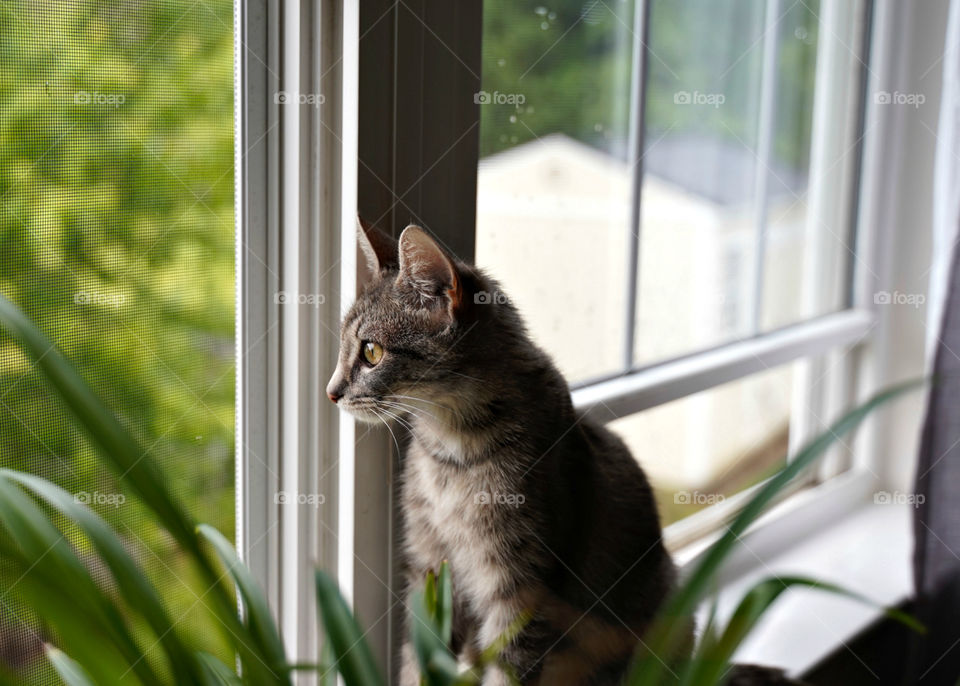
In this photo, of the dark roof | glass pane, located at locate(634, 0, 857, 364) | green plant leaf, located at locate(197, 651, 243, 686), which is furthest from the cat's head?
the dark roof

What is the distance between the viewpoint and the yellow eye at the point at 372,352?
0.94 meters

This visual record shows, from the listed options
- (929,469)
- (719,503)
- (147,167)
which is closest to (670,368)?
(719,503)

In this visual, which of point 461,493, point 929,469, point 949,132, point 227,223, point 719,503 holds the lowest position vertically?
point 719,503

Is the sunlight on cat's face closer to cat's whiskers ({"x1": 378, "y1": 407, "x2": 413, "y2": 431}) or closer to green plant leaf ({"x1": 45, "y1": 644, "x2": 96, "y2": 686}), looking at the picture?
cat's whiskers ({"x1": 378, "y1": 407, "x2": 413, "y2": 431})

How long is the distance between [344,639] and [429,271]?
37 cm

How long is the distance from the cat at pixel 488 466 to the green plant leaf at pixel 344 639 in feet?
0.73

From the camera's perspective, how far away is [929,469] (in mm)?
1543

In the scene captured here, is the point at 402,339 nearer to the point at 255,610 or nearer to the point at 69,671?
the point at 255,610

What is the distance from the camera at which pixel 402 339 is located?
3.09 ft

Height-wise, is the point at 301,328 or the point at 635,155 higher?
the point at 635,155

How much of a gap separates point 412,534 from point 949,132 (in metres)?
1.15

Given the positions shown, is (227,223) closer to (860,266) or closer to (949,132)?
(949,132)

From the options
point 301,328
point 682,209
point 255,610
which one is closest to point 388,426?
point 301,328

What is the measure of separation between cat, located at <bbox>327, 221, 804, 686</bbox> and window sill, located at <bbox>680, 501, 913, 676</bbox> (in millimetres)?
456
